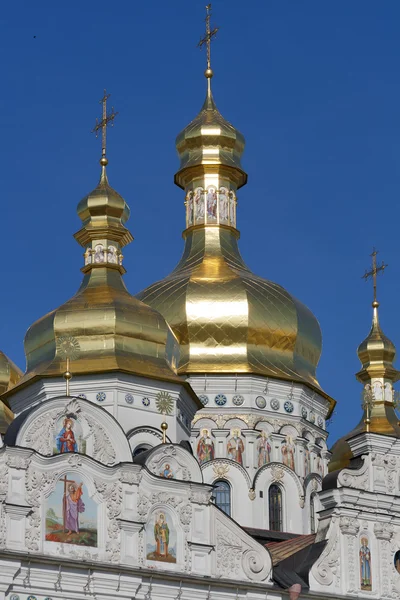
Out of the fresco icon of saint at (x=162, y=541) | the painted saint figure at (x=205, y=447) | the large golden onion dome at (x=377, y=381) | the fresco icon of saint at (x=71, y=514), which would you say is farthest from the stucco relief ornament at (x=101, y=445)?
the painted saint figure at (x=205, y=447)

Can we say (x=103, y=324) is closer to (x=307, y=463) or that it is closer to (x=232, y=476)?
(x=232, y=476)

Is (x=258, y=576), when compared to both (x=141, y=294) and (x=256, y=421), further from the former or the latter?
(x=141, y=294)

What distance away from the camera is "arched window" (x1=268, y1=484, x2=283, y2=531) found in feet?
133

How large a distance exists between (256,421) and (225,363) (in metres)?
1.67

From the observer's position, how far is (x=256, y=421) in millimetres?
41562

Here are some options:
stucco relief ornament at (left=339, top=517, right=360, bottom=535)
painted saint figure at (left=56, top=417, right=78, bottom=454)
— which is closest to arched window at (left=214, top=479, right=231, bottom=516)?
stucco relief ornament at (left=339, top=517, right=360, bottom=535)

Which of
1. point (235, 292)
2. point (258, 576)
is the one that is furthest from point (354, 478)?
point (235, 292)

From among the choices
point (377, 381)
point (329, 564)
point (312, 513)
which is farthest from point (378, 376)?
point (329, 564)

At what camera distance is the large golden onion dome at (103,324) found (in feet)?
120

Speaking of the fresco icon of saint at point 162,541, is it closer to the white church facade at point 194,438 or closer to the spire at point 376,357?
the white church facade at point 194,438

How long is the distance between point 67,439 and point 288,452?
33.9 ft

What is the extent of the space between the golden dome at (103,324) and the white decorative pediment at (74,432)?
3696 mm

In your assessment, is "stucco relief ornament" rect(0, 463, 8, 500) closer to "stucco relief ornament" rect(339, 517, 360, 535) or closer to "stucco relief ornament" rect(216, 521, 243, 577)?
"stucco relief ornament" rect(216, 521, 243, 577)

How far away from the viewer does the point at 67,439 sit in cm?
3244
